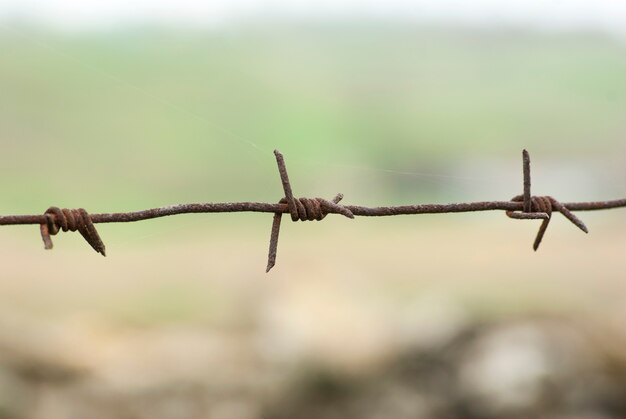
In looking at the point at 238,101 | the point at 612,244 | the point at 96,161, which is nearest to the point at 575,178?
the point at 612,244

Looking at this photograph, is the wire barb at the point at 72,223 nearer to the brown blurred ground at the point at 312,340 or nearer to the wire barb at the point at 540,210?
the wire barb at the point at 540,210

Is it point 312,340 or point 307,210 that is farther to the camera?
point 312,340

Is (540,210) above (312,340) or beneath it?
above

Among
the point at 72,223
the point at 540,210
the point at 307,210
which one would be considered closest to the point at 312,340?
the point at 540,210

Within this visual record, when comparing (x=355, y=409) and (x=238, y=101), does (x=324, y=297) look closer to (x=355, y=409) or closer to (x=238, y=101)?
(x=355, y=409)

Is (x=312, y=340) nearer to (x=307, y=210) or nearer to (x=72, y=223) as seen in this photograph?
(x=307, y=210)

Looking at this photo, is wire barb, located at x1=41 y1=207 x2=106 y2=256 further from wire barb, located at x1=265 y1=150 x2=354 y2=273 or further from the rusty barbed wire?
wire barb, located at x1=265 y1=150 x2=354 y2=273

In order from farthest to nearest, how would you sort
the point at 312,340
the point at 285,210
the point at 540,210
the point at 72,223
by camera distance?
1. the point at 312,340
2. the point at 540,210
3. the point at 285,210
4. the point at 72,223

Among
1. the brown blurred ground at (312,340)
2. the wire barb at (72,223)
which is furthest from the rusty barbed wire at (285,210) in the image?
the brown blurred ground at (312,340)
